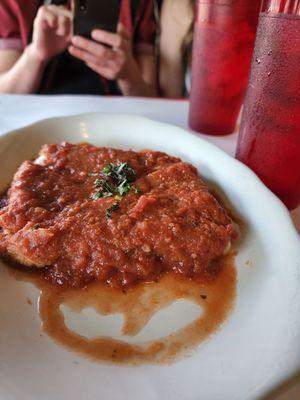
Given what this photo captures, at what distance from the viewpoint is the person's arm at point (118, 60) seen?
192 centimetres

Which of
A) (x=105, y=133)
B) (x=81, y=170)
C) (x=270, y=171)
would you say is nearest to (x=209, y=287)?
(x=270, y=171)

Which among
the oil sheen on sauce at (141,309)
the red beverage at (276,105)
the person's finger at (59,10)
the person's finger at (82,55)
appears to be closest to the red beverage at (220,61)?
the red beverage at (276,105)

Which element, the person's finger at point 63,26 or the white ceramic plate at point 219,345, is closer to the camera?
the white ceramic plate at point 219,345

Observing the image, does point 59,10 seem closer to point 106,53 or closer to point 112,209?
point 106,53

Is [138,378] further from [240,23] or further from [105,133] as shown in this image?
[240,23]

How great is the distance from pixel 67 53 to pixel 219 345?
2.21m

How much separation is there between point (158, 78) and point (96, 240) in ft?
6.79

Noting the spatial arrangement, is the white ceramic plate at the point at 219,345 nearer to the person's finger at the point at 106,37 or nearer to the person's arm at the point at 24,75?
the person's finger at the point at 106,37

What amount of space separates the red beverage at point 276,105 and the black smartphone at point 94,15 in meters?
0.92

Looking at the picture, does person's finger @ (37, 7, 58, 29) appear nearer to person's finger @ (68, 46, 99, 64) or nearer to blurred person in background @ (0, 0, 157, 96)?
blurred person in background @ (0, 0, 157, 96)

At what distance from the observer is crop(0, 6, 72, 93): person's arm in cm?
203

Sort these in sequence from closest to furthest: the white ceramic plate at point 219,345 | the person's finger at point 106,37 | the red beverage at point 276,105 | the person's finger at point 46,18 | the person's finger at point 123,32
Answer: the white ceramic plate at point 219,345, the red beverage at point 276,105, the person's finger at point 106,37, the person's finger at point 46,18, the person's finger at point 123,32

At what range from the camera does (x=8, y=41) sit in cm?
234

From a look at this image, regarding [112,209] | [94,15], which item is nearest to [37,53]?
[94,15]
